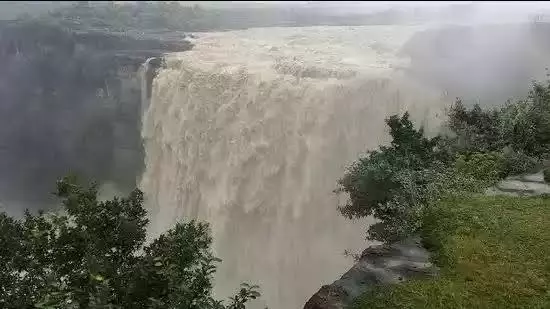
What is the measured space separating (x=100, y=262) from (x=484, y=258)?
1.96 m

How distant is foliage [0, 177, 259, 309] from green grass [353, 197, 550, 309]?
2.81 feet

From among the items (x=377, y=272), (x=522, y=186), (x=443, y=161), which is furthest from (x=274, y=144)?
(x=377, y=272)

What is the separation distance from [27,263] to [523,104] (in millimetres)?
3940

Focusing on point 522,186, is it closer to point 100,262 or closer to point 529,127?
point 529,127

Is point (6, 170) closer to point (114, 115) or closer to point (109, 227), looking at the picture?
point (114, 115)

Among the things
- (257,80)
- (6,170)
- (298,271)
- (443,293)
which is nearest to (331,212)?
(298,271)

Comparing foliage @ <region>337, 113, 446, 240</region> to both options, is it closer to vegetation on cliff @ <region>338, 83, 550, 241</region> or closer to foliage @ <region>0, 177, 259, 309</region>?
vegetation on cliff @ <region>338, 83, 550, 241</region>

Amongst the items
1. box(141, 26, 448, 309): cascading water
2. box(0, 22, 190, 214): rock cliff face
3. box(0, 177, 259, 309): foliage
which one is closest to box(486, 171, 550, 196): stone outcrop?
box(141, 26, 448, 309): cascading water

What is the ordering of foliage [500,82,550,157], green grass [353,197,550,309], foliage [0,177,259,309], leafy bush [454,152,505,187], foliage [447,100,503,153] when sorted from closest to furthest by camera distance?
foliage [0,177,259,309] → green grass [353,197,550,309] → leafy bush [454,152,505,187] → foliage [500,82,550,157] → foliage [447,100,503,153]

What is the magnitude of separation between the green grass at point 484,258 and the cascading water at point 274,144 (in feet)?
5.40

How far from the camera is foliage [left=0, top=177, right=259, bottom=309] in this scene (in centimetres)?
275

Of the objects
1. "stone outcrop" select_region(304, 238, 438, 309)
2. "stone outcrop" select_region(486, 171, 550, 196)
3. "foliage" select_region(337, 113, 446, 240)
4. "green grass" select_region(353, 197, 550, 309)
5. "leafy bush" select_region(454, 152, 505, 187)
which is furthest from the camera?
"leafy bush" select_region(454, 152, 505, 187)

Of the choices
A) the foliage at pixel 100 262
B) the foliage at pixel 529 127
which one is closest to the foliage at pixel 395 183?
the foliage at pixel 529 127

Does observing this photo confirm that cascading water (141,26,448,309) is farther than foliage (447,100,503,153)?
Yes
